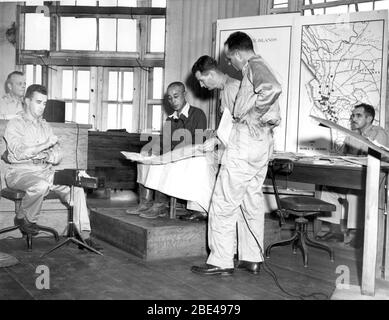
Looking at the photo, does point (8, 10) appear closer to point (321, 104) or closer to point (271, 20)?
point (271, 20)

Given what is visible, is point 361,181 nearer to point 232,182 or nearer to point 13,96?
point 232,182

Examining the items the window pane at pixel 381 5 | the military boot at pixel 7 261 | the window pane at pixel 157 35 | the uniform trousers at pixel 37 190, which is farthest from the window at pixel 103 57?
the military boot at pixel 7 261

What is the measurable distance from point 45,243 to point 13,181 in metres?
0.70

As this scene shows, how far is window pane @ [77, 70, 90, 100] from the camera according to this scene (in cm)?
957

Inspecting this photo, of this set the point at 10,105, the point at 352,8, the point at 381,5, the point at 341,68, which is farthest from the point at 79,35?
the point at 381,5

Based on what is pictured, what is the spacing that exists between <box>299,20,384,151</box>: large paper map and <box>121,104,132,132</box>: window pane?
4.36 meters

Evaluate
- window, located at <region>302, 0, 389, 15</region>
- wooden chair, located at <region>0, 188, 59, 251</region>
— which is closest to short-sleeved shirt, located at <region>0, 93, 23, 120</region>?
wooden chair, located at <region>0, 188, 59, 251</region>

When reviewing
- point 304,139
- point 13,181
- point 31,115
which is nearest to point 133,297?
point 13,181

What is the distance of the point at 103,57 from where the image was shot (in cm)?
937

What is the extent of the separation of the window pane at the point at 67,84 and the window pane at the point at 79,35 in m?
0.50

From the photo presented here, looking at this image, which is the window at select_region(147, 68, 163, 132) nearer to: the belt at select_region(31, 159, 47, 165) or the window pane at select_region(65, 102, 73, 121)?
the window pane at select_region(65, 102, 73, 121)

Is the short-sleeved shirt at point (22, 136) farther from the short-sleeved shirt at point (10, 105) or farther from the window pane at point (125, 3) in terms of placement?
the window pane at point (125, 3)

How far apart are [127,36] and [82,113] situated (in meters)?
1.78

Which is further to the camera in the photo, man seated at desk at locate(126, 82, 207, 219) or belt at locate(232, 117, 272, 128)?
man seated at desk at locate(126, 82, 207, 219)
